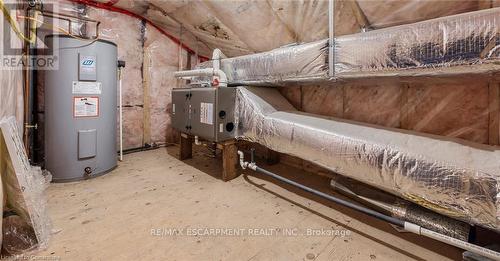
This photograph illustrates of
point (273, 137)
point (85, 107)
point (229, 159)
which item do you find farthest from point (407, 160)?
point (85, 107)

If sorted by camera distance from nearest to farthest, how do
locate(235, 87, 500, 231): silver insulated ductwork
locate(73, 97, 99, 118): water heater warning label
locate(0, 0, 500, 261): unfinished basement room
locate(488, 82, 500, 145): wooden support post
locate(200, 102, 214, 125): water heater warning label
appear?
locate(235, 87, 500, 231): silver insulated ductwork < locate(0, 0, 500, 261): unfinished basement room < locate(488, 82, 500, 145): wooden support post < locate(73, 97, 99, 118): water heater warning label < locate(200, 102, 214, 125): water heater warning label

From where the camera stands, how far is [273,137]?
173cm

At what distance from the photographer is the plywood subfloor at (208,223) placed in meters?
1.13

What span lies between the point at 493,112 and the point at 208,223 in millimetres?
1822

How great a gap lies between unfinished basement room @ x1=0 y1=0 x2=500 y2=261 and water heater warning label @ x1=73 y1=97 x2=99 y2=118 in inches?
0.4

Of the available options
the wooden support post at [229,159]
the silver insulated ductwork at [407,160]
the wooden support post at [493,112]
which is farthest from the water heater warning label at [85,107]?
the wooden support post at [493,112]

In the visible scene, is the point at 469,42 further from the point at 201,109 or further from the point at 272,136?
the point at 201,109

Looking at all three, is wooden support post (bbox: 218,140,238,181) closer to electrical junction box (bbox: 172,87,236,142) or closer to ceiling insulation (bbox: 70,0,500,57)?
electrical junction box (bbox: 172,87,236,142)

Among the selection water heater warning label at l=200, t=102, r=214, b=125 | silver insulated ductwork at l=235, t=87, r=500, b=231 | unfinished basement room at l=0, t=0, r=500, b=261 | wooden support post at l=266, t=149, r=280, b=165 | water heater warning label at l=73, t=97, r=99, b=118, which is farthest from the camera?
wooden support post at l=266, t=149, r=280, b=165

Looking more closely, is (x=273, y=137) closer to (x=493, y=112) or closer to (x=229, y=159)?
(x=229, y=159)

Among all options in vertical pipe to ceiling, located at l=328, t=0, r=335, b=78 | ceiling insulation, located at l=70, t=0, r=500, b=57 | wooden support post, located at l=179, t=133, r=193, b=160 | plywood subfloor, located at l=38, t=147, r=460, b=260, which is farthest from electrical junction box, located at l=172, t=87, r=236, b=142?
vertical pipe to ceiling, located at l=328, t=0, r=335, b=78

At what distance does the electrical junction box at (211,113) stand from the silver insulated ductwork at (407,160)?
18.1 inches

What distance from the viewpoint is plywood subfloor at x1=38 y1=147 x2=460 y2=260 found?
1135 mm

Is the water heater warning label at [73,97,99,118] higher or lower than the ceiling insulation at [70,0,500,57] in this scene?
lower
